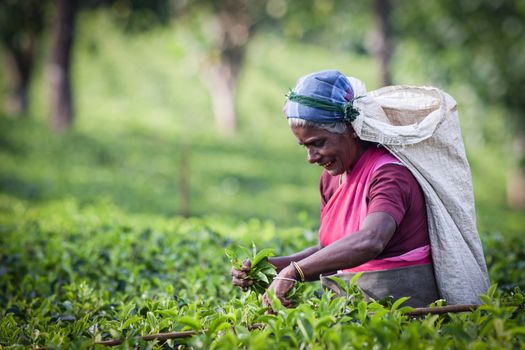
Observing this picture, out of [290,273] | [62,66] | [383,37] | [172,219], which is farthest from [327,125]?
[62,66]

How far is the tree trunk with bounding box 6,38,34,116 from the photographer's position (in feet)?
64.3

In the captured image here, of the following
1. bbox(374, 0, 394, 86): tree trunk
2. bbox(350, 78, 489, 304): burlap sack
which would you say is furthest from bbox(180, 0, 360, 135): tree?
bbox(350, 78, 489, 304): burlap sack

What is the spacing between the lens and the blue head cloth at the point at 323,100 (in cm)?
302

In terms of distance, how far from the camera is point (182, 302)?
11.0 ft

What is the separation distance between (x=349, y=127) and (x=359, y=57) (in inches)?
982

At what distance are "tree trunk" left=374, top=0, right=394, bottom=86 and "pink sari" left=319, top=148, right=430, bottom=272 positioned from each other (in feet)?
38.4

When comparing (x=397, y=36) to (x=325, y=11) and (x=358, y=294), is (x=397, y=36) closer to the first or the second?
(x=325, y=11)

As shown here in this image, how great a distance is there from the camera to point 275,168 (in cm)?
1614

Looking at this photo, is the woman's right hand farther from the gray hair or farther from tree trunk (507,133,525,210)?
tree trunk (507,133,525,210)

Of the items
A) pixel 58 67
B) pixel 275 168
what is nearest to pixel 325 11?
pixel 275 168

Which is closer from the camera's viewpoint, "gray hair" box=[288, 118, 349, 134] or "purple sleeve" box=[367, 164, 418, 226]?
"purple sleeve" box=[367, 164, 418, 226]

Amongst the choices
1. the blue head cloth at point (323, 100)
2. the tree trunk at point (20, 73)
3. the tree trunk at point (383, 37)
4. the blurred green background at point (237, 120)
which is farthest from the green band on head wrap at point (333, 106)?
the tree trunk at point (20, 73)

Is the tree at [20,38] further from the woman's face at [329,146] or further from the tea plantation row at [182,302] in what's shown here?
the woman's face at [329,146]

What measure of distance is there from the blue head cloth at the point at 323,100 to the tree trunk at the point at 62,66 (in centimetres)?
1298
